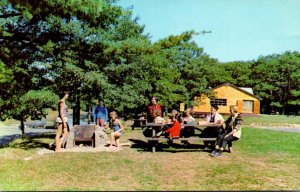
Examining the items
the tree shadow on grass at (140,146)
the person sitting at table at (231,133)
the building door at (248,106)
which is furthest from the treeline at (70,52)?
the building door at (248,106)

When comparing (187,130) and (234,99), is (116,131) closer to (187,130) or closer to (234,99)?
(187,130)

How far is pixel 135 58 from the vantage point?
18906 millimetres

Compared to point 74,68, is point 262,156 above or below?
below

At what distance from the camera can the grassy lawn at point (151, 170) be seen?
7.02 m

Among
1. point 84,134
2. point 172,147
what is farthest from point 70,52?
point 172,147

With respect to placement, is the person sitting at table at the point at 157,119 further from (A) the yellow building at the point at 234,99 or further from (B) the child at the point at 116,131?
(A) the yellow building at the point at 234,99

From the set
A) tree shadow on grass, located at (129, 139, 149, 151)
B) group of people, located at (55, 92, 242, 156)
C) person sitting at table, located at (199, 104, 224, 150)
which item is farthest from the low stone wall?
person sitting at table, located at (199, 104, 224, 150)

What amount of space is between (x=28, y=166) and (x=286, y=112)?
60179 millimetres

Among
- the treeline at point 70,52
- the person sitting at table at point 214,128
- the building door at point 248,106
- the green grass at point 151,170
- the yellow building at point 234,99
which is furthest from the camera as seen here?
the building door at point 248,106

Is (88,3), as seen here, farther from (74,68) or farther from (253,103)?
(253,103)

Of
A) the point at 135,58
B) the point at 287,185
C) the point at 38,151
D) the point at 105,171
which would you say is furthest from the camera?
the point at 135,58

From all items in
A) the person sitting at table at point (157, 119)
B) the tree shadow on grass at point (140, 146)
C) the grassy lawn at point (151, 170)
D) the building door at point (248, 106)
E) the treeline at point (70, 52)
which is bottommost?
the grassy lawn at point (151, 170)

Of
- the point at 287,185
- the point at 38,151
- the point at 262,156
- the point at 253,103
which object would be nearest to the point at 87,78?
the point at 38,151

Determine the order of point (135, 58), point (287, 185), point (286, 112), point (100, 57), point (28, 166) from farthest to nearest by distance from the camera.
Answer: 1. point (286, 112)
2. point (135, 58)
3. point (100, 57)
4. point (28, 166)
5. point (287, 185)
